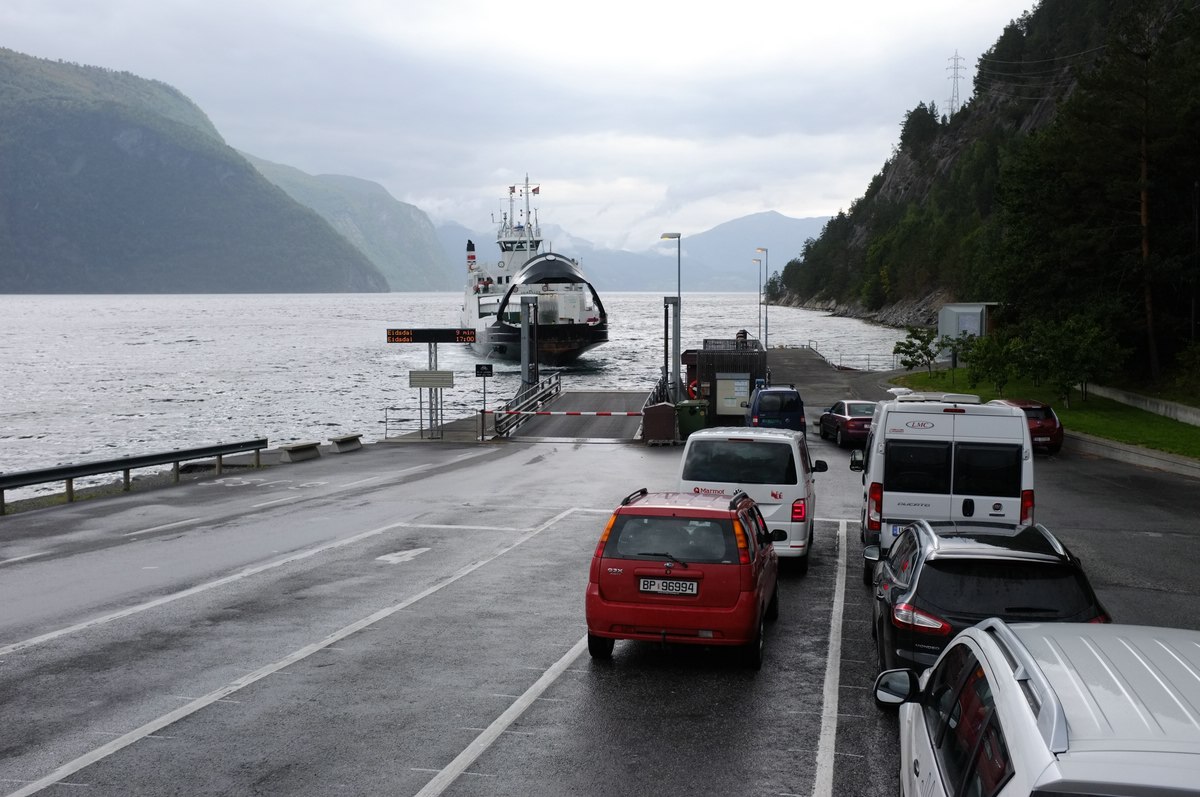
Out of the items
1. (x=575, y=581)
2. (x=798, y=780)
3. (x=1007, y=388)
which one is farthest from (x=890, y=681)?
(x=1007, y=388)

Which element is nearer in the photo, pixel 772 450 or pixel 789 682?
pixel 789 682

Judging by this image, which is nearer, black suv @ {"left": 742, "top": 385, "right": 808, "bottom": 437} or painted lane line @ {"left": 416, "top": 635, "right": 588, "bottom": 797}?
painted lane line @ {"left": 416, "top": 635, "right": 588, "bottom": 797}

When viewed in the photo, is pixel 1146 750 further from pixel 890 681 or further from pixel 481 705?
pixel 481 705

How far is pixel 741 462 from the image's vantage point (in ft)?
46.8

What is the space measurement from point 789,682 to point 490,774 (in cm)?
324

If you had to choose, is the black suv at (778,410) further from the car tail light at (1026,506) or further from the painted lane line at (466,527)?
the car tail light at (1026,506)

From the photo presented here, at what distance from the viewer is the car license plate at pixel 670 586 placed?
942 centimetres

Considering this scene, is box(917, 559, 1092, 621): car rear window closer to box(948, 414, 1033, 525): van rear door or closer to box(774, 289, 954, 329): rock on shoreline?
box(948, 414, 1033, 525): van rear door

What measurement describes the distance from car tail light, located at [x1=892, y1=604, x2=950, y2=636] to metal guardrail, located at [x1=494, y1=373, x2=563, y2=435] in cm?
2942

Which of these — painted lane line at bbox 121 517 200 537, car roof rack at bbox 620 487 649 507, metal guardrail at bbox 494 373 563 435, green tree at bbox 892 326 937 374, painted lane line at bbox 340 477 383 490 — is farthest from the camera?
green tree at bbox 892 326 937 374

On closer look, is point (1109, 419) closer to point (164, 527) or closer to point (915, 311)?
point (164, 527)

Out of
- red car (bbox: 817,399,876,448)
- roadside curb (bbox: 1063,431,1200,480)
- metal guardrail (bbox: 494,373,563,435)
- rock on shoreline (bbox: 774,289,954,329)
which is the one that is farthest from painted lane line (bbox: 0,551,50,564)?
rock on shoreline (bbox: 774,289,954,329)

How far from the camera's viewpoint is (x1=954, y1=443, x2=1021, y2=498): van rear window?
13.0m

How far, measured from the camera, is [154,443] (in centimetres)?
4928
